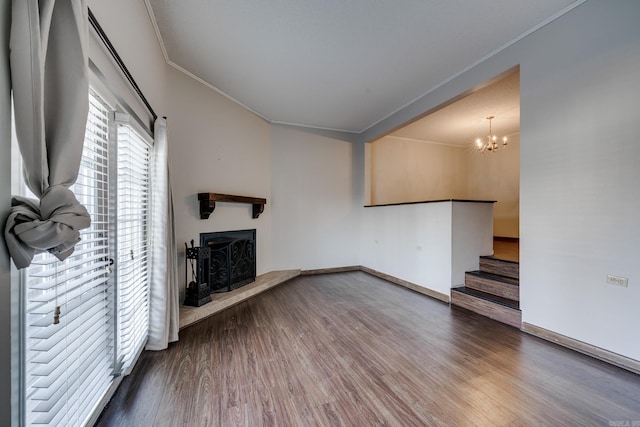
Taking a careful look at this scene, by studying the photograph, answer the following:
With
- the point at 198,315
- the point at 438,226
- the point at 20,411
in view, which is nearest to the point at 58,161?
the point at 20,411

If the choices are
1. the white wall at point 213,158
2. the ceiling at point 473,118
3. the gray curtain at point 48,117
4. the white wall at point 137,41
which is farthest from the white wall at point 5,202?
the ceiling at point 473,118

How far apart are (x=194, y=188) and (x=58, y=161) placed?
8.22ft

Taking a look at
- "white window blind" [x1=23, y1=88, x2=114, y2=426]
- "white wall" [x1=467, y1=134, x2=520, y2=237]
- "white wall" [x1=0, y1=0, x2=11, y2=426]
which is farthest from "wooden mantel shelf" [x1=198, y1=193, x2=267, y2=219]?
"white wall" [x1=467, y1=134, x2=520, y2=237]

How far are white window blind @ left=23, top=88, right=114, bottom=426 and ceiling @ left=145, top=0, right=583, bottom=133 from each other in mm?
1505

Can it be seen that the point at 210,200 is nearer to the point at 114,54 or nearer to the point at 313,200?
the point at 114,54

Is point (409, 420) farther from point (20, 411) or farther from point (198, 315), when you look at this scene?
point (198, 315)

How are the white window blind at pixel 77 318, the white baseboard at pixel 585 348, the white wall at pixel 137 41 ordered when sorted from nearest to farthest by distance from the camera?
the white window blind at pixel 77 318, the white wall at pixel 137 41, the white baseboard at pixel 585 348

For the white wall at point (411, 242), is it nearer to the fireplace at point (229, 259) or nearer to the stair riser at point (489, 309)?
the stair riser at point (489, 309)

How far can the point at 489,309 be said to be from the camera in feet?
9.70

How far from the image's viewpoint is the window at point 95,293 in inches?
38.3

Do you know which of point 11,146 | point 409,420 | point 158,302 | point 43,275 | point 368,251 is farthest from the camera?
point 368,251

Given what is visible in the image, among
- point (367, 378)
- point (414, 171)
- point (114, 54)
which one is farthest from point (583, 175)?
point (414, 171)

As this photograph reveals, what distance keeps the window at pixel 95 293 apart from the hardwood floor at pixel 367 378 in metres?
0.37

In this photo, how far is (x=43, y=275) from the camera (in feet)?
3.15
